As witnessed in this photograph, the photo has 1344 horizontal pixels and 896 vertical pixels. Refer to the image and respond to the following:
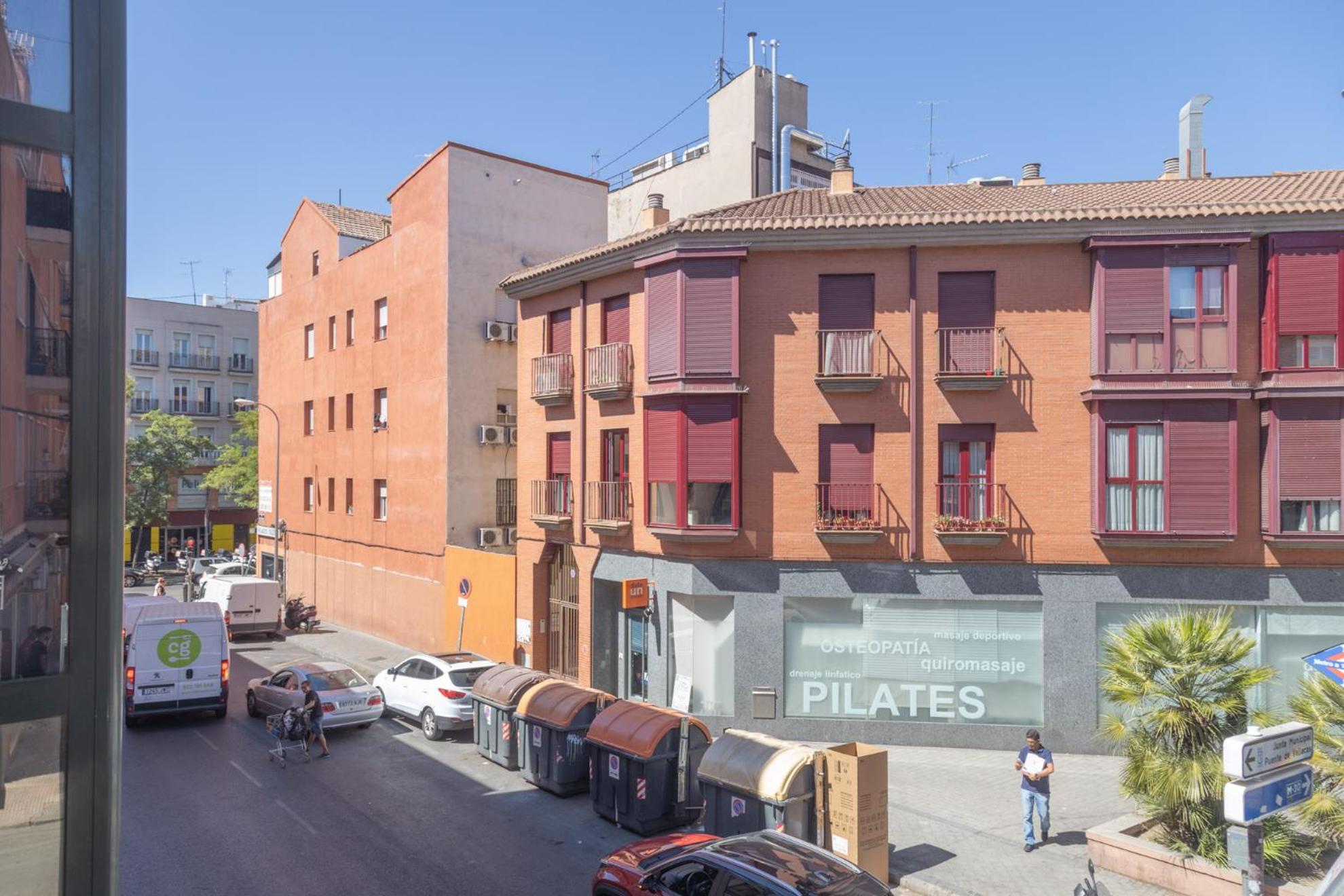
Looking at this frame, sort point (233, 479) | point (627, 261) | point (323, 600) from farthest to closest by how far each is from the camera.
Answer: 1. point (233, 479)
2. point (323, 600)
3. point (627, 261)

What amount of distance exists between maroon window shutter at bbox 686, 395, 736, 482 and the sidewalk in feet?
20.7

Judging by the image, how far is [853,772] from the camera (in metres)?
11.2

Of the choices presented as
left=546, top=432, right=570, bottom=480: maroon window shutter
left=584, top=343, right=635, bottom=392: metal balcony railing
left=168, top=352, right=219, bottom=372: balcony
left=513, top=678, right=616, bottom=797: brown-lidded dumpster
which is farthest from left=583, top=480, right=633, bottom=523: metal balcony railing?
left=168, top=352, right=219, bottom=372: balcony

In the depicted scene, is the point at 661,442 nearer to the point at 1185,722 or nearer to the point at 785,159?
the point at 1185,722

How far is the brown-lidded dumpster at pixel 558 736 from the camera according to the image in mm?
14727

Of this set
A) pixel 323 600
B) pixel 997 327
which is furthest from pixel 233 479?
pixel 997 327

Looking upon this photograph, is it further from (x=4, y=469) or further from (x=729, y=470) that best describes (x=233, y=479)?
(x=4, y=469)

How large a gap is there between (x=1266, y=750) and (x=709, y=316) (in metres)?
13.0

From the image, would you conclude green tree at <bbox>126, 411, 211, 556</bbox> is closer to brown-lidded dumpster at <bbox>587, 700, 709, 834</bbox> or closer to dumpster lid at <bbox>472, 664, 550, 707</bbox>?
dumpster lid at <bbox>472, 664, 550, 707</bbox>

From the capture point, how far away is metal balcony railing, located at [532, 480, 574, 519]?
22453 mm

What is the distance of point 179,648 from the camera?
19.0 metres

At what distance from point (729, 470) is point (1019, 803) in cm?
780

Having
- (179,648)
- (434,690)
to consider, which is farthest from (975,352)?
(179,648)

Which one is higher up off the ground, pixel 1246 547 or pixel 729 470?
pixel 729 470
